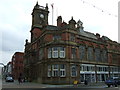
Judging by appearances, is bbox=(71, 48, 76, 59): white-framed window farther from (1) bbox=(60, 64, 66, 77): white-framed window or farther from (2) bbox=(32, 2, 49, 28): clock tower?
(2) bbox=(32, 2, 49, 28): clock tower

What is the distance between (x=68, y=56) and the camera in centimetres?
4159

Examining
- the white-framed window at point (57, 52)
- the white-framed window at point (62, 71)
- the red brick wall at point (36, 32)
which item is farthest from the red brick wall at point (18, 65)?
the white-framed window at point (62, 71)

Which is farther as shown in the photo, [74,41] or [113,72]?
[113,72]

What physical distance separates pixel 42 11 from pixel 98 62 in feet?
74.0

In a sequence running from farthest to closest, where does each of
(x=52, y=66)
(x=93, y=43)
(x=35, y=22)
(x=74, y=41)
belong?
(x=35, y=22) < (x=93, y=43) < (x=74, y=41) < (x=52, y=66)

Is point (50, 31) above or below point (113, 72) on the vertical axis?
above

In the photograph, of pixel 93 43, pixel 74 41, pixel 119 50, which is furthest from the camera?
pixel 119 50

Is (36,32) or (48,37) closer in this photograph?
(48,37)

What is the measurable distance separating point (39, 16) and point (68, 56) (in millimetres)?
20597

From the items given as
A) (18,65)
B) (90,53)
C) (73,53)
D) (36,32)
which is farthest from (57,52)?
(18,65)

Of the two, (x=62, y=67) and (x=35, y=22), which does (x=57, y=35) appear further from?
(x=35, y=22)

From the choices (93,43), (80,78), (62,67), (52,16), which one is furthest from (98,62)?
(52,16)

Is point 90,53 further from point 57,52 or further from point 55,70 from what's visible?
point 55,70

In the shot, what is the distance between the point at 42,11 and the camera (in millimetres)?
57531
